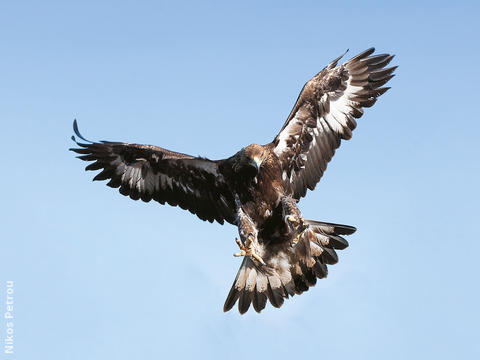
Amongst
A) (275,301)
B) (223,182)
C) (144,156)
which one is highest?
(144,156)

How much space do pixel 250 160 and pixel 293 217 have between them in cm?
98

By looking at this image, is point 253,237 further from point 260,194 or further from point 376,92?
point 376,92

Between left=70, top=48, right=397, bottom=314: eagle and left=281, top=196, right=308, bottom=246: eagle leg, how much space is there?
0.02 meters

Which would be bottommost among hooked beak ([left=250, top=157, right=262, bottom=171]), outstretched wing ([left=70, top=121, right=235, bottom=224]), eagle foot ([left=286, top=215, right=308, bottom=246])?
eagle foot ([left=286, top=215, right=308, bottom=246])

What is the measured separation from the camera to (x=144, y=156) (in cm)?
1131

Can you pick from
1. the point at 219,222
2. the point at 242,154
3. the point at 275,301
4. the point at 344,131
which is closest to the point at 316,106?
the point at 344,131

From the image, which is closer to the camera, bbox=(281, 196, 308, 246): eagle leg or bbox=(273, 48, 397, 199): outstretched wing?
bbox=(281, 196, 308, 246): eagle leg

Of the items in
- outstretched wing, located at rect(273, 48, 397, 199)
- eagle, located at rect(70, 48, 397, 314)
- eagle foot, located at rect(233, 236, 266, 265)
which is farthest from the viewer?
outstretched wing, located at rect(273, 48, 397, 199)

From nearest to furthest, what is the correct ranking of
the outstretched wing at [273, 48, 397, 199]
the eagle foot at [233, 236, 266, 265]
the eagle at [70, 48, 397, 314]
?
1. the eagle foot at [233, 236, 266, 265]
2. the eagle at [70, 48, 397, 314]
3. the outstretched wing at [273, 48, 397, 199]

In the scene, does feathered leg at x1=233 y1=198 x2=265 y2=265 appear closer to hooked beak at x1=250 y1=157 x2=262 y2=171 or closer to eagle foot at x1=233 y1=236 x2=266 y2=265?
eagle foot at x1=233 y1=236 x2=266 y2=265

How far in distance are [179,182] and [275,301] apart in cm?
235

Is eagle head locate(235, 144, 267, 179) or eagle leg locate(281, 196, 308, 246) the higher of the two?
eagle head locate(235, 144, 267, 179)

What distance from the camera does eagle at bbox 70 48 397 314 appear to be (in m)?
10.1

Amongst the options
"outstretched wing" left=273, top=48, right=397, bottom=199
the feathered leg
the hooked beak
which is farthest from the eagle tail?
the hooked beak
